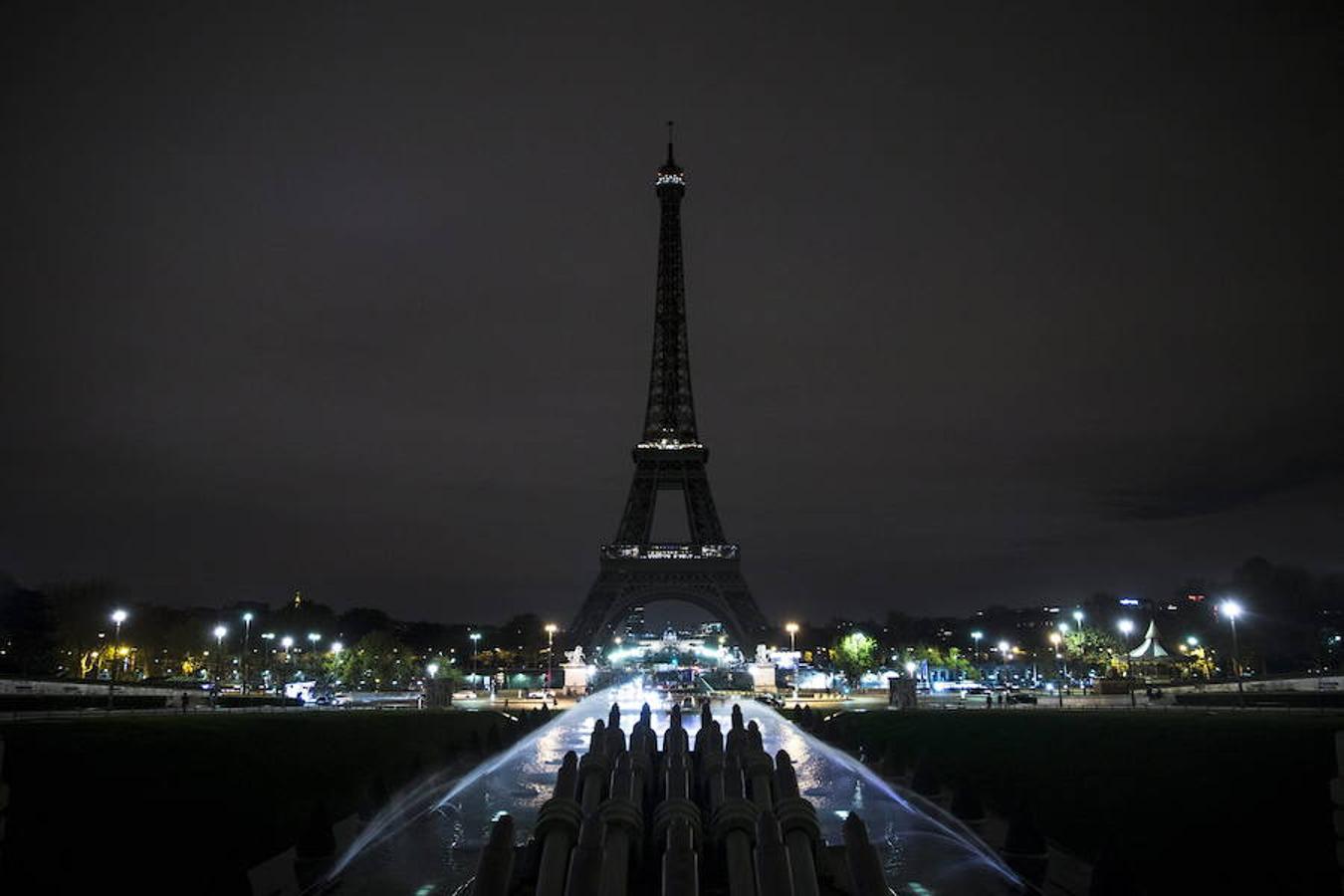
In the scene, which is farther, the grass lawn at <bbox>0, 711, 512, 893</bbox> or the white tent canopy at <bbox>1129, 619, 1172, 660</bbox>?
the white tent canopy at <bbox>1129, 619, 1172, 660</bbox>

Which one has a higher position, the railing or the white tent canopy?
the railing

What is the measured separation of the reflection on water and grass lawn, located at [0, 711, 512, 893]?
1.75 metres

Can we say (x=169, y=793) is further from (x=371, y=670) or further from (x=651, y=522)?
(x=651, y=522)

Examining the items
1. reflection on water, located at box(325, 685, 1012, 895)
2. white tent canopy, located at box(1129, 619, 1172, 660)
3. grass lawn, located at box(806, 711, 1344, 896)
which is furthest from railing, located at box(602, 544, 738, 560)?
grass lawn, located at box(806, 711, 1344, 896)

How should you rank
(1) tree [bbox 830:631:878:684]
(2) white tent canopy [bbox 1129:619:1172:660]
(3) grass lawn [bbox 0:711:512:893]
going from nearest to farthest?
1. (3) grass lawn [bbox 0:711:512:893]
2. (2) white tent canopy [bbox 1129:619:1172:660]
3. (1) tree [bbox 830:631:878:684]

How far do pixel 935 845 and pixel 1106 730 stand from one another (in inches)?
477

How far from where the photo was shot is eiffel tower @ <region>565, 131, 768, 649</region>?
105250mm

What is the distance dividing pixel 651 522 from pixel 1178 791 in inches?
3738

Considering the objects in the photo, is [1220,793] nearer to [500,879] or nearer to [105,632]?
[500,879]

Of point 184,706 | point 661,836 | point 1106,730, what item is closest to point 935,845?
point 661,836

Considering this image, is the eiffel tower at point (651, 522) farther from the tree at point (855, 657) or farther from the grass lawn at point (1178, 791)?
the grass lawn at point (1178, 791)

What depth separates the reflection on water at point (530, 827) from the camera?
15.8 metres

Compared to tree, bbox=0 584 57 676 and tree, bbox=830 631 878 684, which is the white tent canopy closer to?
tree, bbox=830 631 878 684

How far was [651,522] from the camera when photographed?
Result: 374 feet
